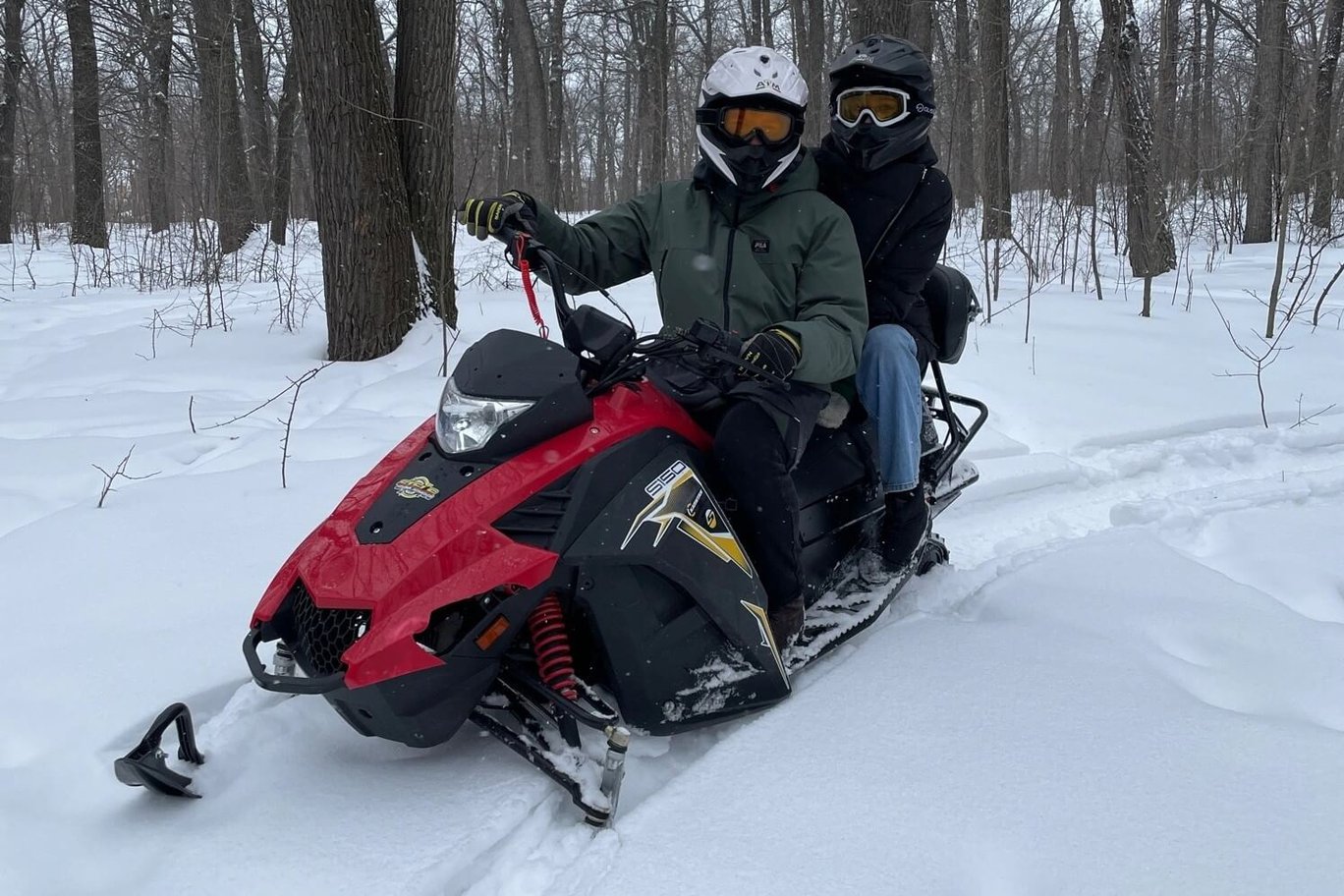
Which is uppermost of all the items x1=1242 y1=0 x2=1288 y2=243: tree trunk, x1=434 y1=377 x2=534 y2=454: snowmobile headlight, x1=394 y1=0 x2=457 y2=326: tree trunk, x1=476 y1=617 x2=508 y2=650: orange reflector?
x1=1242 y1=0 x2=1288 y2=243: tree trunk

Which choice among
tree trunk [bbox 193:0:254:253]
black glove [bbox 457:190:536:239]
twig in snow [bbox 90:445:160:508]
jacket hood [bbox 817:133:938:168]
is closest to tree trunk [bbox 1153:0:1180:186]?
jacket hood [bbox 817:133:938:168]

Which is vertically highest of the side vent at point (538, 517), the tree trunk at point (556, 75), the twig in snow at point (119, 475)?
the tree trunk at point (556, 75)

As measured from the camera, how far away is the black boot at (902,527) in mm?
3215

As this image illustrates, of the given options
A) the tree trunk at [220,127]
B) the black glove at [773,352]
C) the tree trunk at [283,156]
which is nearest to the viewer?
the black glove at [773,352]

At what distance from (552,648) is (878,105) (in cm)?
198

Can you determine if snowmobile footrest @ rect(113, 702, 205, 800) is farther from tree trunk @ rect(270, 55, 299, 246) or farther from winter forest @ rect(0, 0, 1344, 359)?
tree trunk @ rect(270, 55, 299, 246)

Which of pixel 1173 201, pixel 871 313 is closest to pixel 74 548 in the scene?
pixel 871 313

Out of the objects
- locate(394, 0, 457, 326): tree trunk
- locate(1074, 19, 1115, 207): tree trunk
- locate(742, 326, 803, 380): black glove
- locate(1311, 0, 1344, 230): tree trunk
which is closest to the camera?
locate(742, 326, 803, 380): black glove

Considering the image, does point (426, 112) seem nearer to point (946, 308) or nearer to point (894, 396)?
point (946, 308)

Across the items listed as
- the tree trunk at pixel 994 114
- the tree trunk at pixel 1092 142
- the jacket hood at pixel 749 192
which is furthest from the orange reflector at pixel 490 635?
the tree trunk at pixel 1092 142

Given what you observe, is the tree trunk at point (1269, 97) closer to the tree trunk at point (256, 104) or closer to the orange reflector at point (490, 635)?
the orange reflector at point (490, 635)

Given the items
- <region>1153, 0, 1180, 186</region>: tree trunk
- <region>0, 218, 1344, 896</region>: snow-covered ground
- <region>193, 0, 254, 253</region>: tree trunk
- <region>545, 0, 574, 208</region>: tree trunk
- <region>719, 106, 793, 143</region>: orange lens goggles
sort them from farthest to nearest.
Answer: <region>545, 0, 574, 208</region>: tree trunk, <region>1153, 0, 1180, 186</region>: tree trunk, <region>193, 0, 254, 253</region>: tree trunk, <region>719, 106, 793, 143</region>: orange lens goggles, <region>0, 218, 1344, 896</region>: snow-covered ground

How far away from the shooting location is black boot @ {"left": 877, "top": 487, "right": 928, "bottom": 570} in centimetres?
321

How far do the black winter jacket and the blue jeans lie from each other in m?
0.12
